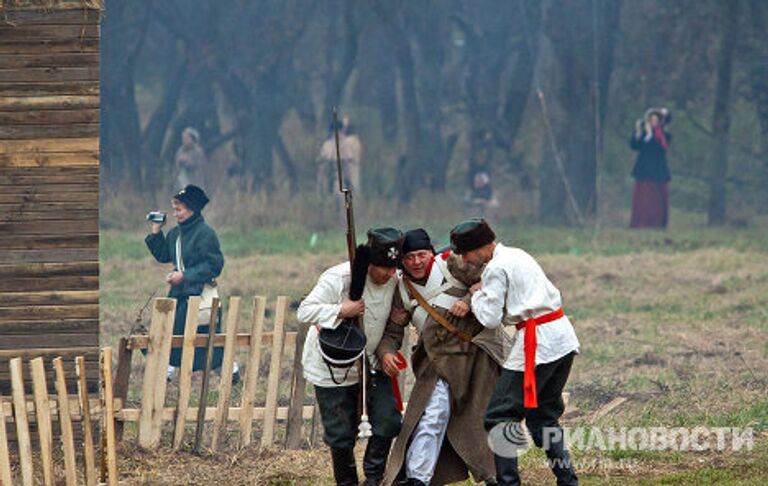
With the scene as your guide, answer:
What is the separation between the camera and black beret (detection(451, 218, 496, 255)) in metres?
8.23

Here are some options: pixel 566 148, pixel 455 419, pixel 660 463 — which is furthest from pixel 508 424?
pixel 566 148

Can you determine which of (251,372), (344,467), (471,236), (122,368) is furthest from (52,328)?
(471,236)

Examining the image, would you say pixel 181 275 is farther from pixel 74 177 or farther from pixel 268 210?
pixel 268 210

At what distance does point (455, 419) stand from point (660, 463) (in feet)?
4.72

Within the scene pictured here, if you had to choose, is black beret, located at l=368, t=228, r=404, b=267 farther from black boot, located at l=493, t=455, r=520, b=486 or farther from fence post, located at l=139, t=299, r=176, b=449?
fence post, located at l=139, t=299, r=176, b=449

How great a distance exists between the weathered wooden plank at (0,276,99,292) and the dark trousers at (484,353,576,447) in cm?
319

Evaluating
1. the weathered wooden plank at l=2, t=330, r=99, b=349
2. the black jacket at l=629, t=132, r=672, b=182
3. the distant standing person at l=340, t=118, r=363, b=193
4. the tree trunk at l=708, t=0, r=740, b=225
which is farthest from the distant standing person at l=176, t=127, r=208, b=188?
the weathered wooden plank at l=2, t=330, r=99, b=349

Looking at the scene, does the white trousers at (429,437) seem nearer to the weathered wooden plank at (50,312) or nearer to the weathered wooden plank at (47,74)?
the weathered wooden plank at (50,312)

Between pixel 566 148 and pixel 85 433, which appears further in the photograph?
pixel 566 148

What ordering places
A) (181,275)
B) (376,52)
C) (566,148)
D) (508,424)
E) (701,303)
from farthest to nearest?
(376,52) → (566,148) → (701,303) → (181,275) → (508,424)

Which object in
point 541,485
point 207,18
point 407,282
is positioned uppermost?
point 207,18

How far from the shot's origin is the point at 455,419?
8711 mm

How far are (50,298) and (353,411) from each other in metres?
2.70

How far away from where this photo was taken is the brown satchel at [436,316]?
8494 millimetres
